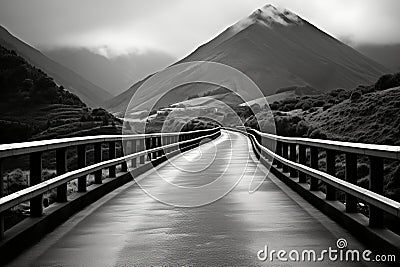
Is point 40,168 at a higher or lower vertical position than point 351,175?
higher

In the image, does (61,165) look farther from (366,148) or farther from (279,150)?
(279,150)

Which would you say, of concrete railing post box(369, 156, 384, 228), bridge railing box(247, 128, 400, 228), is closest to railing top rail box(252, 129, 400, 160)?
bridge railing box(247, 128, 400, 228)

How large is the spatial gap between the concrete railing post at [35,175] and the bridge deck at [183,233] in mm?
374

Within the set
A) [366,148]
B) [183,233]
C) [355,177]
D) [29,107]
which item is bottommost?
[183,233]

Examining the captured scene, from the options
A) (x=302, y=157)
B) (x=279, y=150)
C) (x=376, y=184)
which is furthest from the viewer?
(x=279, y=150)

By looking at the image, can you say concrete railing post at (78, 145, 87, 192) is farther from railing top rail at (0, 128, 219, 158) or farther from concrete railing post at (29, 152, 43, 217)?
concrete railing post at (29, 152, 43, 217)

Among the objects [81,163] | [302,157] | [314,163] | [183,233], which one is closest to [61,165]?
[81,163]

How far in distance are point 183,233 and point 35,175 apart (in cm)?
194

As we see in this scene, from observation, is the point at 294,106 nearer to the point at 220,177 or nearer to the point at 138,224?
the point at 220,177

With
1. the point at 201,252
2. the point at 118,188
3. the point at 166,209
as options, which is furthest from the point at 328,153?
the point at 118,188

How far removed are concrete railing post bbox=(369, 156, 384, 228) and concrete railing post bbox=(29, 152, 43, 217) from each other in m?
3.87

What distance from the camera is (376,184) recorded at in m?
6.84

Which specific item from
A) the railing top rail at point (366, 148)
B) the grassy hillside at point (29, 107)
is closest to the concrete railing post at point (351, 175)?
the railing top rail at point (366, 148)

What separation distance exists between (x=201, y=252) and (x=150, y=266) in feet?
2.66
